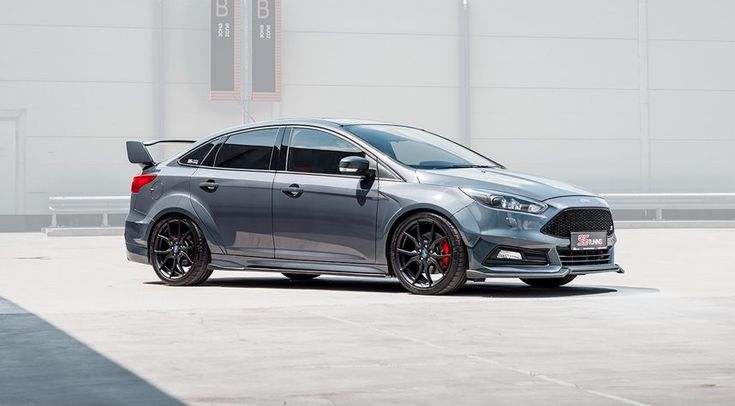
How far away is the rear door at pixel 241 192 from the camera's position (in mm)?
13102

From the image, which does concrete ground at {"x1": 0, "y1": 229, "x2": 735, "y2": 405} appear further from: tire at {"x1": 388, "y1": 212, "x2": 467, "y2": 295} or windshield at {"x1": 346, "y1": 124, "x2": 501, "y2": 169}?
windshield at {"x1": 346, "y1": 124, "x2": 501, "y2": 169}

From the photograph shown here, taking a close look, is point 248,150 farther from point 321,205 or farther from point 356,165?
point 356,165

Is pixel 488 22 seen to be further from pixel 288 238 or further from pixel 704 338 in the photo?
pixel 704 338

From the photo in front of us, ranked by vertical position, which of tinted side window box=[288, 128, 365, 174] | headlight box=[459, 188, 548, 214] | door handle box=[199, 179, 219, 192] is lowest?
headlight box=[459, 188, 548, 214]

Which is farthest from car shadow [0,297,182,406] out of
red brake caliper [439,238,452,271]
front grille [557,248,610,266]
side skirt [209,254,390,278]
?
front grille [557,248,610,266]

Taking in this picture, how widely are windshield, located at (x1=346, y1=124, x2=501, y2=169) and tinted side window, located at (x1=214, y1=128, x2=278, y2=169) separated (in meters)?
0.82

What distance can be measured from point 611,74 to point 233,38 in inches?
386

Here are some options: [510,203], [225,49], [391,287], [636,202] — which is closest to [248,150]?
[391,287]

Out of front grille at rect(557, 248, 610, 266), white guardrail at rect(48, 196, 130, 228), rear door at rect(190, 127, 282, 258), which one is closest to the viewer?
front grille at rect(557, 248, 610, 266)

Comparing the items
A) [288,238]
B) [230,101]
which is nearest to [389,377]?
[288,238]

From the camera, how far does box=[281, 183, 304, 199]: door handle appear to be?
12828 mm

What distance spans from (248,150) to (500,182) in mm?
2668

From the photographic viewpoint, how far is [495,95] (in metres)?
36.7

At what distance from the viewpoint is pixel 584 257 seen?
12.3 m
